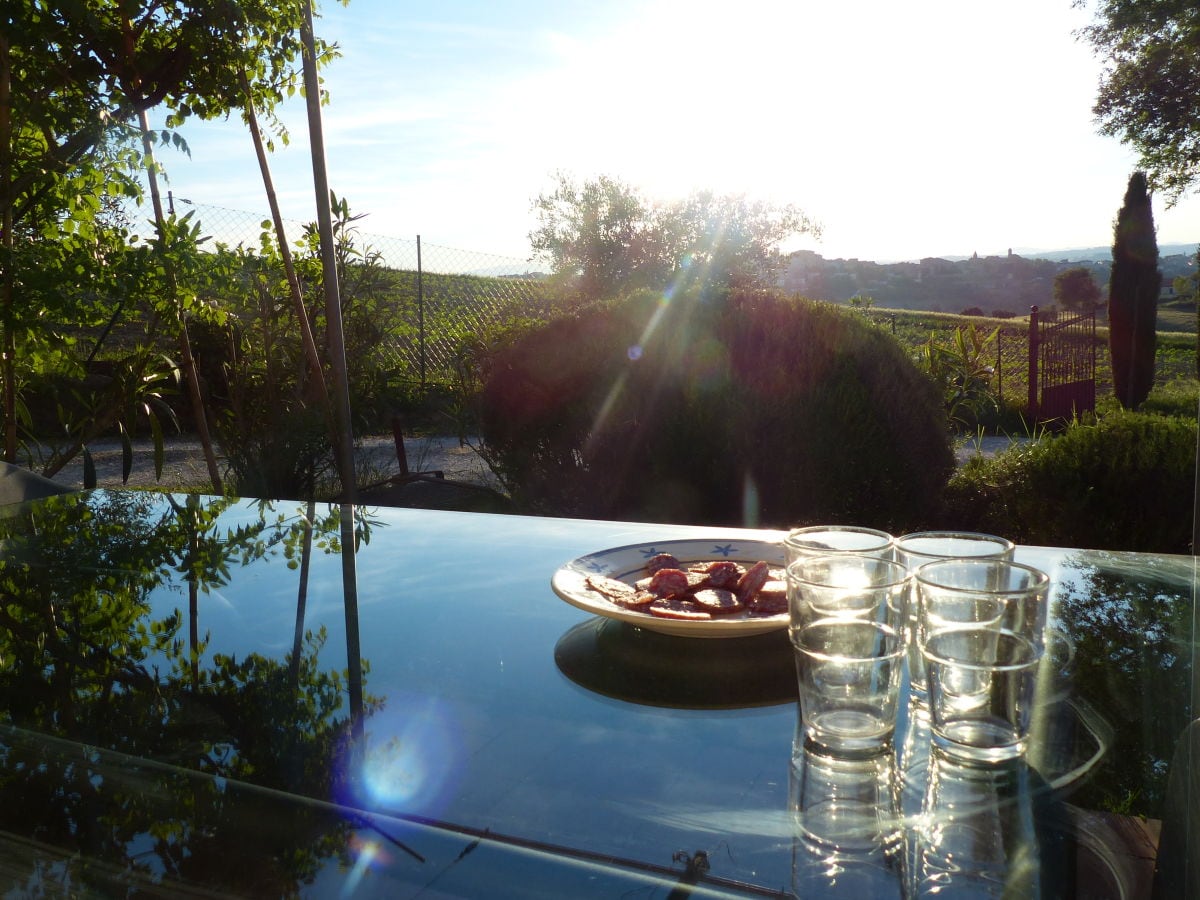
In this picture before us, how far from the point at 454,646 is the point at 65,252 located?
278 centimetres

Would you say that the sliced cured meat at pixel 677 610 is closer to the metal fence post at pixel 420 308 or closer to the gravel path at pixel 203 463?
the gravel path at pixel 203 463

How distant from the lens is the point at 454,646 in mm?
924

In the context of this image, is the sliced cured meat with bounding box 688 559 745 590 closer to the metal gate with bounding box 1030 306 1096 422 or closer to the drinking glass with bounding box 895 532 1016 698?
the drinking glass with bounding box 895 532 1016 698

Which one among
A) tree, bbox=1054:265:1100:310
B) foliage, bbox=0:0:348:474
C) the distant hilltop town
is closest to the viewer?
foliage, bbox=0:0:348:474

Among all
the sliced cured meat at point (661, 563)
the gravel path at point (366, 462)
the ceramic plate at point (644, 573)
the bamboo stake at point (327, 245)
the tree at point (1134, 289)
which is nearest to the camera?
the ceramic plate at point (644, 573)

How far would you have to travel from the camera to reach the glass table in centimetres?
51

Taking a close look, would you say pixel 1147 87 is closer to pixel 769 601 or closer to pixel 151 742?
pixel 769 601

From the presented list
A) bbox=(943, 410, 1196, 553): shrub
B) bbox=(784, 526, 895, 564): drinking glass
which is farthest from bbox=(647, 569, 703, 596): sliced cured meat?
bbox=(943, 410, 1196, 553): shrub

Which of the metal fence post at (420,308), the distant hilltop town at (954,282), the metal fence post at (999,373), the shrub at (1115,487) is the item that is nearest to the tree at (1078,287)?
the distant hilltop town at (954,282)

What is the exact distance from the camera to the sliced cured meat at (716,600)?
3.09 ft

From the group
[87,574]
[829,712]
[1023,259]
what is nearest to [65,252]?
[87,574]

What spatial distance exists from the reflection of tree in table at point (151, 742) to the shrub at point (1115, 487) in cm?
271

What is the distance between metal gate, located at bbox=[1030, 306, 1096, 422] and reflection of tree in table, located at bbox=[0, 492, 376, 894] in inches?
A: 382

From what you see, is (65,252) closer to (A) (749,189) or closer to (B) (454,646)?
(B) (454,646)
